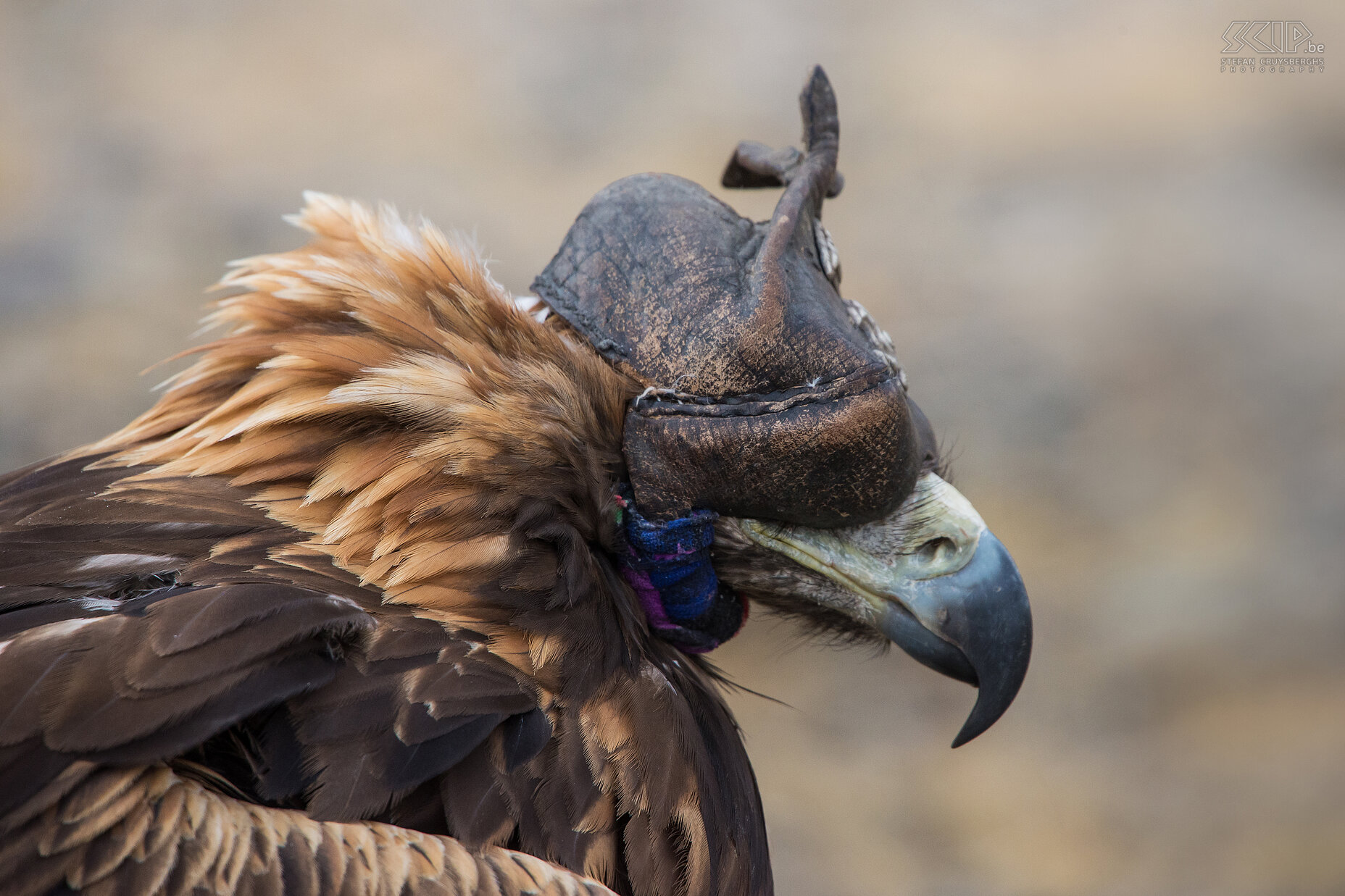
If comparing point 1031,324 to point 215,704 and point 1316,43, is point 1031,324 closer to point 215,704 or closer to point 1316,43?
point 1316,43

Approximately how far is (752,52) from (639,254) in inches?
175

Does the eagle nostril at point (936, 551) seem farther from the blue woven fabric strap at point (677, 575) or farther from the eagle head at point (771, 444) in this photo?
the blue woven fabric strap at point (677, 575)

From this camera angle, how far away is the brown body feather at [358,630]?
4.27ft

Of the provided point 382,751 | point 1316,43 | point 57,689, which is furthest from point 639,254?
point 1316,43

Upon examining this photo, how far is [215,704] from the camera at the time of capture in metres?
1.36

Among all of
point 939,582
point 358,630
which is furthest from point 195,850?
point 939,582

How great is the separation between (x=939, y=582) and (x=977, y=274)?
3.90m

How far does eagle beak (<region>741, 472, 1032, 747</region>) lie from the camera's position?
74.3 inches

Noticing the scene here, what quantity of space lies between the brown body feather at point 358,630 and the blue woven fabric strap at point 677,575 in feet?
0.25

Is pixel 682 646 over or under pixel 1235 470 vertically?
over

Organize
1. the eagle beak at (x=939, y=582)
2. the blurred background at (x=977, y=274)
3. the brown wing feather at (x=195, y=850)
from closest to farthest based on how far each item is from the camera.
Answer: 1. the brown wing feather at (x=195, y=850)
2. the eagle beak at (x=939, y=582)
3. the blurred background at (x=977, y=274)

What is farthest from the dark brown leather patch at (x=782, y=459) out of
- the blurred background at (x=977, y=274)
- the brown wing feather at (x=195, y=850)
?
the blurred background at (x=977, y=274)

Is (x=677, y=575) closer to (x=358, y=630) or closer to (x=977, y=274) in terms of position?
(x=358, y=630)

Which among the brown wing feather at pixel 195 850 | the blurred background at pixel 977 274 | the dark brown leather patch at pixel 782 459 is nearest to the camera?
the brown wing feather at pixel 195 850
